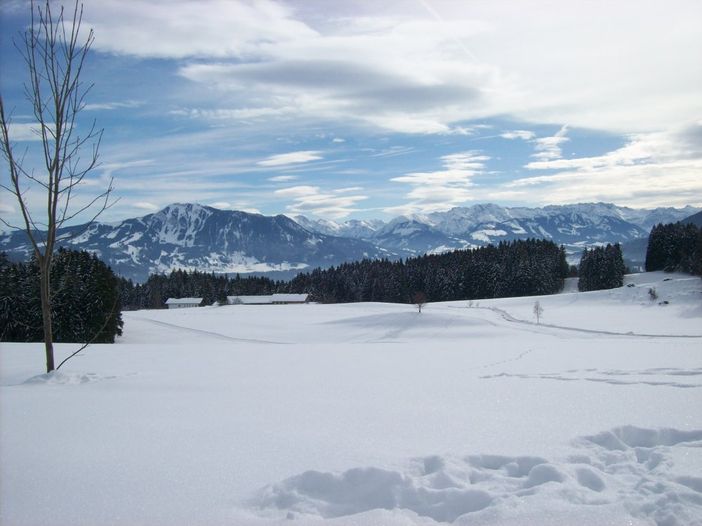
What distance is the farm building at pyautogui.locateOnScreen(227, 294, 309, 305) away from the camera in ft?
364

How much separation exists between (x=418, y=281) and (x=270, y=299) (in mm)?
33396

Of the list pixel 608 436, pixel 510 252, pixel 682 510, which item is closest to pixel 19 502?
pixel 682 510

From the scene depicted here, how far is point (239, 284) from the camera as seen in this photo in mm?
127562

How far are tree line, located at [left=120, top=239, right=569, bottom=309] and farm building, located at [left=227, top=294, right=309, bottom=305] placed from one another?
725 cm

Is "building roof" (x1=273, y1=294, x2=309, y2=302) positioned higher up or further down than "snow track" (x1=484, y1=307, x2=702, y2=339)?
higher up

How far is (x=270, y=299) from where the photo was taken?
112m

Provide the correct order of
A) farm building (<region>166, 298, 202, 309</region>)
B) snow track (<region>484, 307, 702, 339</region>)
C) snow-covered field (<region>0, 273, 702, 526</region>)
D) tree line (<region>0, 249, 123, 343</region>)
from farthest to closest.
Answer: farm building (<region>166, 298, 202, 309</region>)
tree line (<region>0, 249, 123, 343</region>)
snow track (<region>484, 307, 702, 339</region>)
snow-covered field (<region>0, 273, 702, 526</region>)

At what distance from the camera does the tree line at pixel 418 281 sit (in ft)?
322

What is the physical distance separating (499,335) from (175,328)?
117 feet

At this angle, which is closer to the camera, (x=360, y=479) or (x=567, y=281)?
(x=360, y=479)

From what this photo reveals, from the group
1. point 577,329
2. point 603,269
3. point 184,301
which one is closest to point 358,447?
point 577,329

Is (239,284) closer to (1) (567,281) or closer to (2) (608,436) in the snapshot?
(1) (567,281)

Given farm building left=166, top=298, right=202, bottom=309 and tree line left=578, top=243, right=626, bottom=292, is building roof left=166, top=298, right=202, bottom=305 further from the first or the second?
tree line left=578, top=243, right=626, bottom=292

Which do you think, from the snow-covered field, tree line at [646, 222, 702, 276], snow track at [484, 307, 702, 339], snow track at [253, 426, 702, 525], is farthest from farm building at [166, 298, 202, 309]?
snow track at [253, 426, 702, 525]
